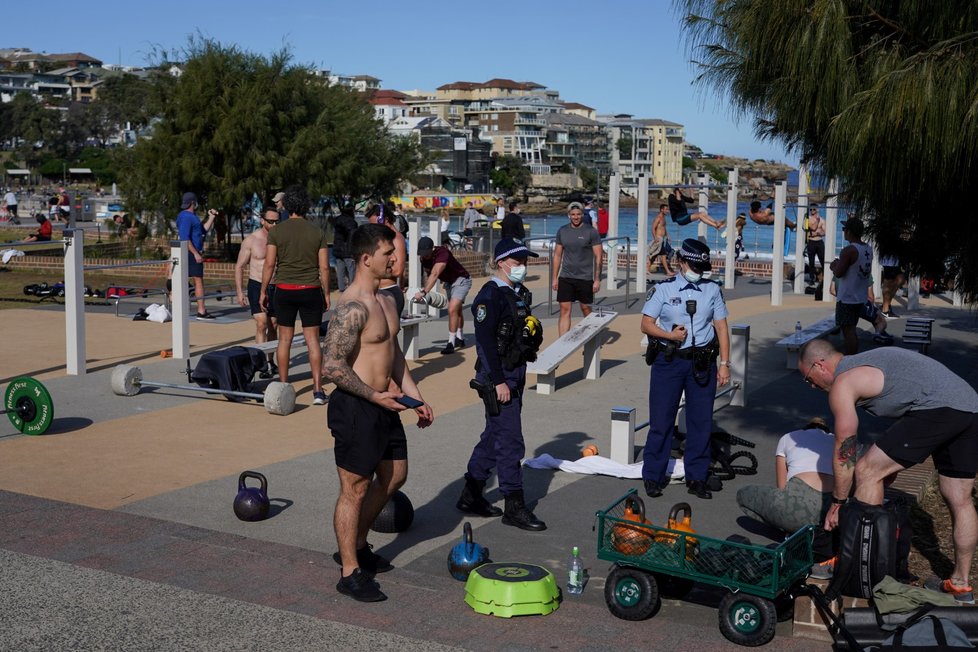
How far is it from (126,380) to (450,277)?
14.4 ft

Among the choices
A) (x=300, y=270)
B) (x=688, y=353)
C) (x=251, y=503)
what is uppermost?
(x=300, y=270)

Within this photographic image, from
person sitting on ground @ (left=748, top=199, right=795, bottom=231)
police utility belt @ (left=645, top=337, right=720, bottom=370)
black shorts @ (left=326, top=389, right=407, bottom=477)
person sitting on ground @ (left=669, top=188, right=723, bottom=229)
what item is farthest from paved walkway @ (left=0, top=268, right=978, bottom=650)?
person sitting on ground @ (left=748, top=199, right=795, bottom=231)

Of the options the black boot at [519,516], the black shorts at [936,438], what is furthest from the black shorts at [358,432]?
the black shorts at [936,438]

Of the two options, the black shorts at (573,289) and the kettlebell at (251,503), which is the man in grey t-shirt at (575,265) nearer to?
the black shorts at (573,289)

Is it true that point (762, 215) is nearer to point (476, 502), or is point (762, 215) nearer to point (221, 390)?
point (221, 390)

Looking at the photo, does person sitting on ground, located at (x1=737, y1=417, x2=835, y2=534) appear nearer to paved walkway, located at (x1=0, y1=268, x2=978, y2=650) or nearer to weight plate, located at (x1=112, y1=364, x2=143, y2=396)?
paved walkway, located at (x1=0, y1=268, x2=978, y2=650)

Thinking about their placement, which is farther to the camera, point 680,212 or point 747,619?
→ point 680,212


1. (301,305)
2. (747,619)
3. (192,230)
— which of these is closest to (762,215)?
(192,230)

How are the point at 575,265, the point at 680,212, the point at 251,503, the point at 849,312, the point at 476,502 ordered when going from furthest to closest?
the point at 680,212 < the point at 575,265 < the point at 849,312 < the point at 476,502 < the point at 251,503

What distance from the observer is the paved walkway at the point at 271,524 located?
17.3ft

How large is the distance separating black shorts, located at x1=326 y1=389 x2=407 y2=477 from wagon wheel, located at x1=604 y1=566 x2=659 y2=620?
1.36 m

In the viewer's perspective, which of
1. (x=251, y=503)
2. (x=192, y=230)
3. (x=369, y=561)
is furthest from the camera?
(x=192, y=230)

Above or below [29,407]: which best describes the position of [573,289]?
above

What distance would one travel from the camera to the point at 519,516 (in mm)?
6965
